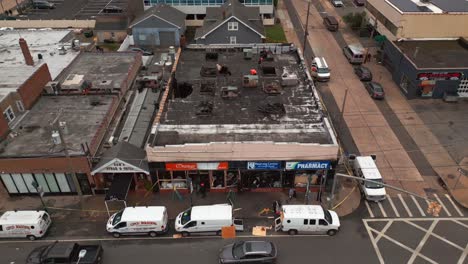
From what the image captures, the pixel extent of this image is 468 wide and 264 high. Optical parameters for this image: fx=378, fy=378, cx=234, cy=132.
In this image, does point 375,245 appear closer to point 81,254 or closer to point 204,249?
point 204,249

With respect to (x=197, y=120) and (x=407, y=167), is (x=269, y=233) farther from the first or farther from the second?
(x=407, y=167)

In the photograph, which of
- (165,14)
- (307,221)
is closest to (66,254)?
(307,221)

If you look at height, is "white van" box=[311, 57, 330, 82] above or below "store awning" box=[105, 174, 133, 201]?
below

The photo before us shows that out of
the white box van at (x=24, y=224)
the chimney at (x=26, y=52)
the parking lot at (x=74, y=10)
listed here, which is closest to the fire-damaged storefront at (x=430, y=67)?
the white box van at (x=24, y=224)

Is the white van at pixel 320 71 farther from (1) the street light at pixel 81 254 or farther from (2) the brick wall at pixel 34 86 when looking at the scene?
(1) the street light at pixel 81 254

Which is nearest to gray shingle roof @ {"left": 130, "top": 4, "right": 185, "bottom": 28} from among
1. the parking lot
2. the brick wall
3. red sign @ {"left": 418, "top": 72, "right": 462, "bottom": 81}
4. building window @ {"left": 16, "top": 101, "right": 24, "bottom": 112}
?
the parking lot

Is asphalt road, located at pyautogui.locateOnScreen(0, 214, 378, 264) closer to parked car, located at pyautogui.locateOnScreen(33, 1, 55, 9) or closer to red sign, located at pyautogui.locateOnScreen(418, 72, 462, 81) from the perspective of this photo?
red sign, located at pyautogui.locateOnScreen(418, 72, 462, 81)
